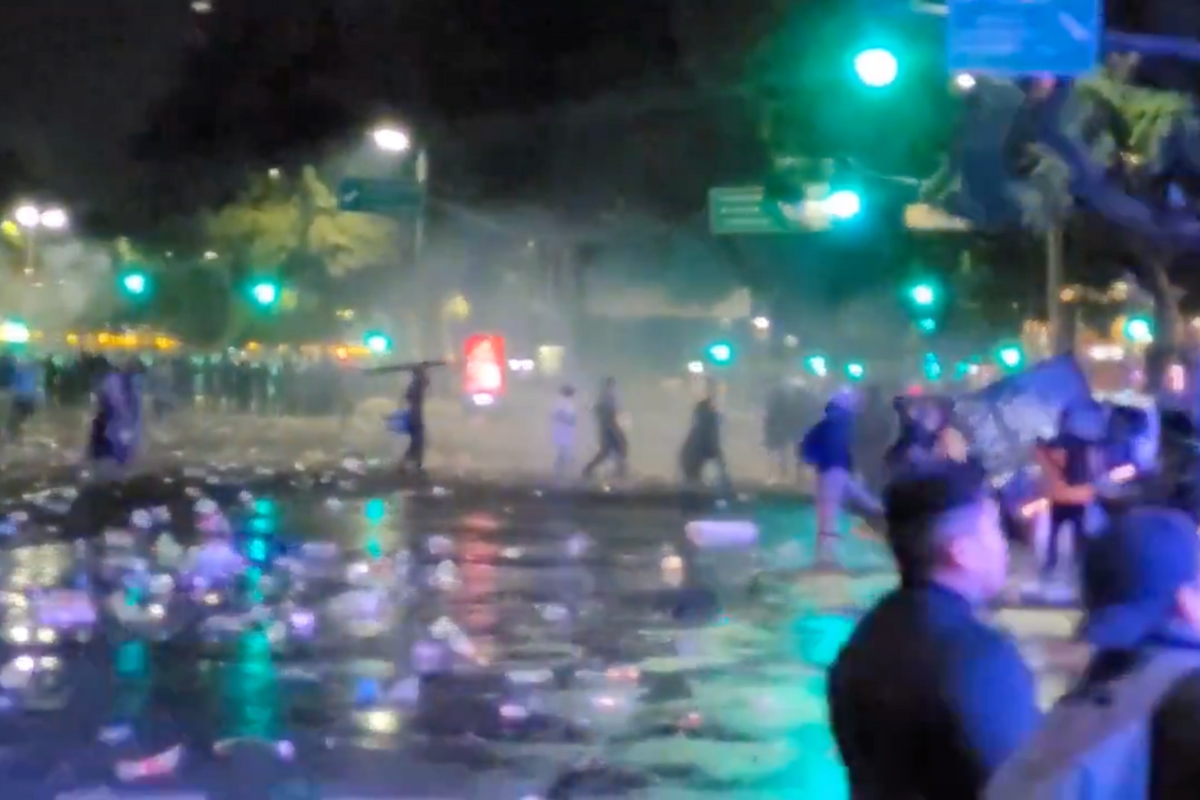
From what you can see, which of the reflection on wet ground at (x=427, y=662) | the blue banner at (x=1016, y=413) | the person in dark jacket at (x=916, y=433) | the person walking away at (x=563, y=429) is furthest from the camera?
the person walking away at (x=563, y=429)

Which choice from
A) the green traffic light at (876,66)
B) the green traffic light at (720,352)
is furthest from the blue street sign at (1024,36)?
the green traffic light at (720,352)

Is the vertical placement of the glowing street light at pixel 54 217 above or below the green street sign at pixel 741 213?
above

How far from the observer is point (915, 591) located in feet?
14.3

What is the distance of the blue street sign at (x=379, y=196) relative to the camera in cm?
3431

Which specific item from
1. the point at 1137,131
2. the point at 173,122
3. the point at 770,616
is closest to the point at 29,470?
the point at 173,122

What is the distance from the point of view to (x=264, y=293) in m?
37.8

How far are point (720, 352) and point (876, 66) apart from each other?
75.5 feet

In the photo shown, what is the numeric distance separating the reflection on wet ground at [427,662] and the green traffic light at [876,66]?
4.10 meters

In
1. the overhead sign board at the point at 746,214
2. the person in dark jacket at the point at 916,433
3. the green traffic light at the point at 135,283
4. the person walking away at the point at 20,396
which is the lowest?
the person in dark jacket at the point at 916,433

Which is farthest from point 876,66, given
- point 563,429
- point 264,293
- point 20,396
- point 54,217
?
point 54,217

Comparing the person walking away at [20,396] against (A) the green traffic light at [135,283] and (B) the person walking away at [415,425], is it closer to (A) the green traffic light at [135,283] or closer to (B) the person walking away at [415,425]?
(A) the green traffic light at [135,283]

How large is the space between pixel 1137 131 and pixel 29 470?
1837 cm

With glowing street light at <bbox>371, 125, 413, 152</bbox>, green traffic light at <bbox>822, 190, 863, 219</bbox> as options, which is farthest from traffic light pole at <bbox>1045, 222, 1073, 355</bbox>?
glowing street light at <bbox>371, 125, 413, 152</bbox>

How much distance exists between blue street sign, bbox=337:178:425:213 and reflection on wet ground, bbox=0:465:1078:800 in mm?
11380
